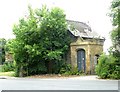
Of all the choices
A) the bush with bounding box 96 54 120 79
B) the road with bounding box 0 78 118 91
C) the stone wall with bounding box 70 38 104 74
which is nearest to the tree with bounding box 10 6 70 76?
the stone wall with bounding box 70 38 104 74

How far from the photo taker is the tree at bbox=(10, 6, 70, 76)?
36125 mm

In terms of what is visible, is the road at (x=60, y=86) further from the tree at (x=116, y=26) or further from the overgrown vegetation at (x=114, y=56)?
the tree at (x=116, y=26)

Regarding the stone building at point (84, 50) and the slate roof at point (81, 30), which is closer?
the stone building at point (84, 50)

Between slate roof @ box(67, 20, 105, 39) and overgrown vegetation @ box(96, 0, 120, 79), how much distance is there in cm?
866

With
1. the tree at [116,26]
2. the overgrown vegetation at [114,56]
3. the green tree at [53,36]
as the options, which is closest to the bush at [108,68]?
the overgrown vegetation at [114,56]

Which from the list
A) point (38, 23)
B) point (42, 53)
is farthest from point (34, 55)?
point (38, 23)

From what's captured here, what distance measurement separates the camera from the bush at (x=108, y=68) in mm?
29469

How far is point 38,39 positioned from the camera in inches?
1449

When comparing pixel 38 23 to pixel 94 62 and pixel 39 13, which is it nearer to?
pixel 39 13

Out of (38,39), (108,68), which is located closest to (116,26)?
(108,68)

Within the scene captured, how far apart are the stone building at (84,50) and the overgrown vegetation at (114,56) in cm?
575

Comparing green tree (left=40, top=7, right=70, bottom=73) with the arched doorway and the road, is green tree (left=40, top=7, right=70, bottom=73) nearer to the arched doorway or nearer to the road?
the arched doorway

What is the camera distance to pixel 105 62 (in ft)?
100

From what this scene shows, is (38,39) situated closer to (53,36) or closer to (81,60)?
(53,36)
